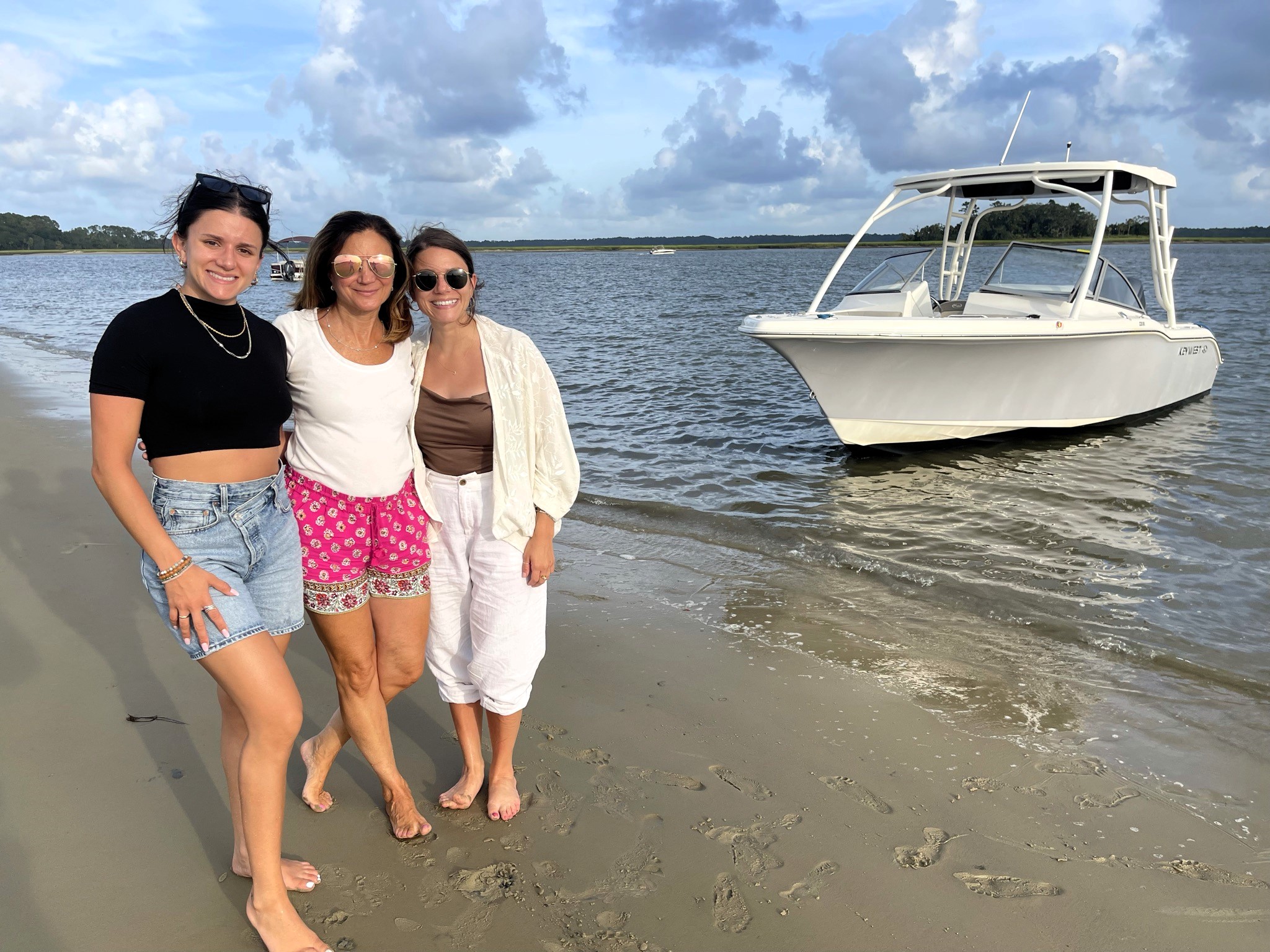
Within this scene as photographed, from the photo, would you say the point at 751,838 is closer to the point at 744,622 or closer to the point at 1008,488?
the point at 744,622

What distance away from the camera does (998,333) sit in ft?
27.9

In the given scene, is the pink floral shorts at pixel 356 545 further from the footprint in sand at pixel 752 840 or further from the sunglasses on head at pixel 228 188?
the footprint in sand at pixel 752 840

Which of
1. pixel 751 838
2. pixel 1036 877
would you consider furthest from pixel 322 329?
pixel 1036 877

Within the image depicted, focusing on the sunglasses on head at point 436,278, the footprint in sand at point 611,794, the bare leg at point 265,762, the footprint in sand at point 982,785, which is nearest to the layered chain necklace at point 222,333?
the sunglasses on head at point 436,278

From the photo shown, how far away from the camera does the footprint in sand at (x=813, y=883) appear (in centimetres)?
267

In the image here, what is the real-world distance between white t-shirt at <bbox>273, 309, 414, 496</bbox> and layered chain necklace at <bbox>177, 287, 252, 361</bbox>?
22cm

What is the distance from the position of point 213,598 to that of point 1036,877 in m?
2.72

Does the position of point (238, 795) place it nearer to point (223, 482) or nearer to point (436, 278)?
point (223, 482)

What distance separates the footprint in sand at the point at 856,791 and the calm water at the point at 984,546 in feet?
2.88

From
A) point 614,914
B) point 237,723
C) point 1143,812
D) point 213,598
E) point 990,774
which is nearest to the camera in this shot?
point 213,598

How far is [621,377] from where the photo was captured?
15766 mm

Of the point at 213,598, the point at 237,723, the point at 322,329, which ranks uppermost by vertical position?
the point at 322,329

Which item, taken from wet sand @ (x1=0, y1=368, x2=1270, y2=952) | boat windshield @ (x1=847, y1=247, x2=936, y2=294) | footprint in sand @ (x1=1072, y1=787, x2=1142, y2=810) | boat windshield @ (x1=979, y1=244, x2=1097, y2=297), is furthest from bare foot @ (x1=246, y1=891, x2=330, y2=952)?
boat windshield @ (x1=979, y1=244, x2=1097, y2=297)

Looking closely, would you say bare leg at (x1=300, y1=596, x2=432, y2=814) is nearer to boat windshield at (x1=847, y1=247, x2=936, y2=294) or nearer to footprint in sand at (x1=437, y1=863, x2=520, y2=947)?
footprint in sand at (x1=437, y1=863, x2=520, y2=947)
